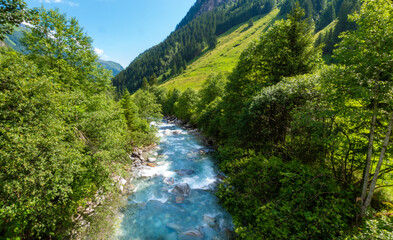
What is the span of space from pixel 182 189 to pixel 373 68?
700 inches

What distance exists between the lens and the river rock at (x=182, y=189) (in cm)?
1791

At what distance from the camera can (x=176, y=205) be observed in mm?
15977

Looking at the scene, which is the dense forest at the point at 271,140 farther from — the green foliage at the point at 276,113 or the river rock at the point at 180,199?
the river rock at the point at 180,199

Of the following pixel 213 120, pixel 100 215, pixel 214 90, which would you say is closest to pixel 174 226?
pixel 100 215

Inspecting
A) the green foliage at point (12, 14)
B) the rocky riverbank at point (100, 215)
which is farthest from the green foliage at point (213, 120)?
the green foliage at point (12, 14)

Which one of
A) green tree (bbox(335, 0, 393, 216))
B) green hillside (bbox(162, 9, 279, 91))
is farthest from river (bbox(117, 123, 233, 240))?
green hillside (bbox(162, 9, 279, 91))

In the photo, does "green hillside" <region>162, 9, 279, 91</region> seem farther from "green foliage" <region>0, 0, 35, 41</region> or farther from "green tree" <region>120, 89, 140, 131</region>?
"green foliage" <region>0, 0, 35, 41</region>

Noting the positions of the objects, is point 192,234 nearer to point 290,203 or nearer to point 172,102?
point 290,203

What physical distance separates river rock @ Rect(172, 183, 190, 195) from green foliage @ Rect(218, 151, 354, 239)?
782cm

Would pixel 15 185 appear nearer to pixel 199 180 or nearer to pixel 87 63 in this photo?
pixel 87 63

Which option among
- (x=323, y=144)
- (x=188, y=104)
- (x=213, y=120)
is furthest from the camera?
(x=188, y=104)

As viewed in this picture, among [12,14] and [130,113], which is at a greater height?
[12,14]

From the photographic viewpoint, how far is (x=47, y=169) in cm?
744

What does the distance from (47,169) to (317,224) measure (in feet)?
41.9
